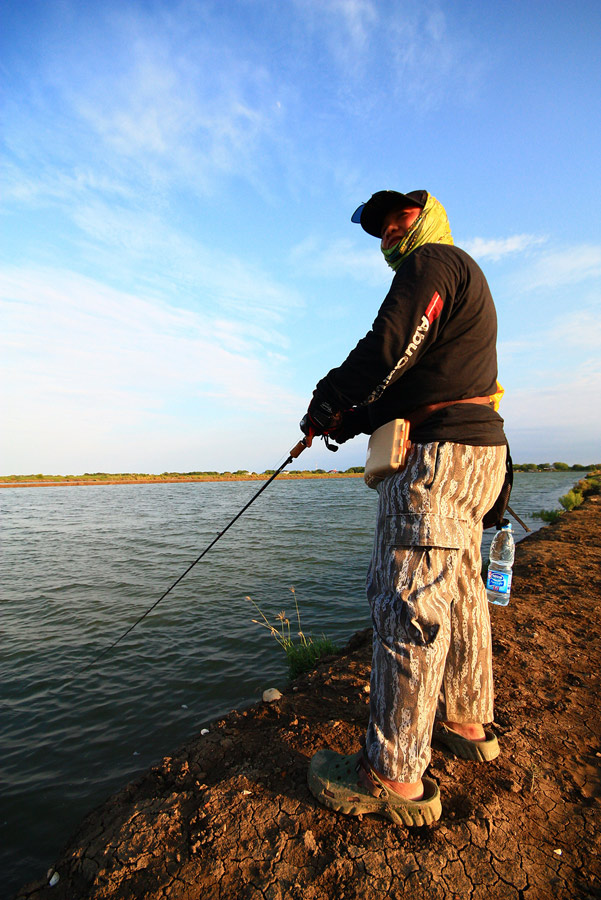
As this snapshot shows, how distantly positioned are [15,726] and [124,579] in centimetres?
512

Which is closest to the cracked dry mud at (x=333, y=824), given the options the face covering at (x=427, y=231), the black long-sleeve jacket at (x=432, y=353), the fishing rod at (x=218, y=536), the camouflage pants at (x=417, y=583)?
the camouflage pants at (x=417, y=583)

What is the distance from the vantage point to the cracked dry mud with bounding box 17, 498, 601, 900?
1.68 meters

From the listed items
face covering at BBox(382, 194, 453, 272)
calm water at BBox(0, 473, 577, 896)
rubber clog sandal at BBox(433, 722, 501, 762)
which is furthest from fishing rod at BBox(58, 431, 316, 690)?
rubber clog sandal at BBox(433, 722, 501, 762)

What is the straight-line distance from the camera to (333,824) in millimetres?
1925

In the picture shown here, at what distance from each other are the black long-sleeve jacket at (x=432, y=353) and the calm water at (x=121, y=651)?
322cm

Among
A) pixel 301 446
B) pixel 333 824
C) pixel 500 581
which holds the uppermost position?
pixel 301 446

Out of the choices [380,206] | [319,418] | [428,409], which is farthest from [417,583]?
[380,206]

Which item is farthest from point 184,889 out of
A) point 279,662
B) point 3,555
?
point 3,555

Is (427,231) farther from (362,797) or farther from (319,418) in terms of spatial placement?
(362,797)

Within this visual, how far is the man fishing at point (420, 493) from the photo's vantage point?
1.85 m

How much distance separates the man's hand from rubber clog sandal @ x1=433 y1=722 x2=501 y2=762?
1.76 metres

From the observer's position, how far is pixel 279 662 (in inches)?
200

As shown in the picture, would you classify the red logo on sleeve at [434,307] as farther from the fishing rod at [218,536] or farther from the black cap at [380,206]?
the fishing rod at [218,536]

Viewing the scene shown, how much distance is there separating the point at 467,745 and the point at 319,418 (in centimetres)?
190
